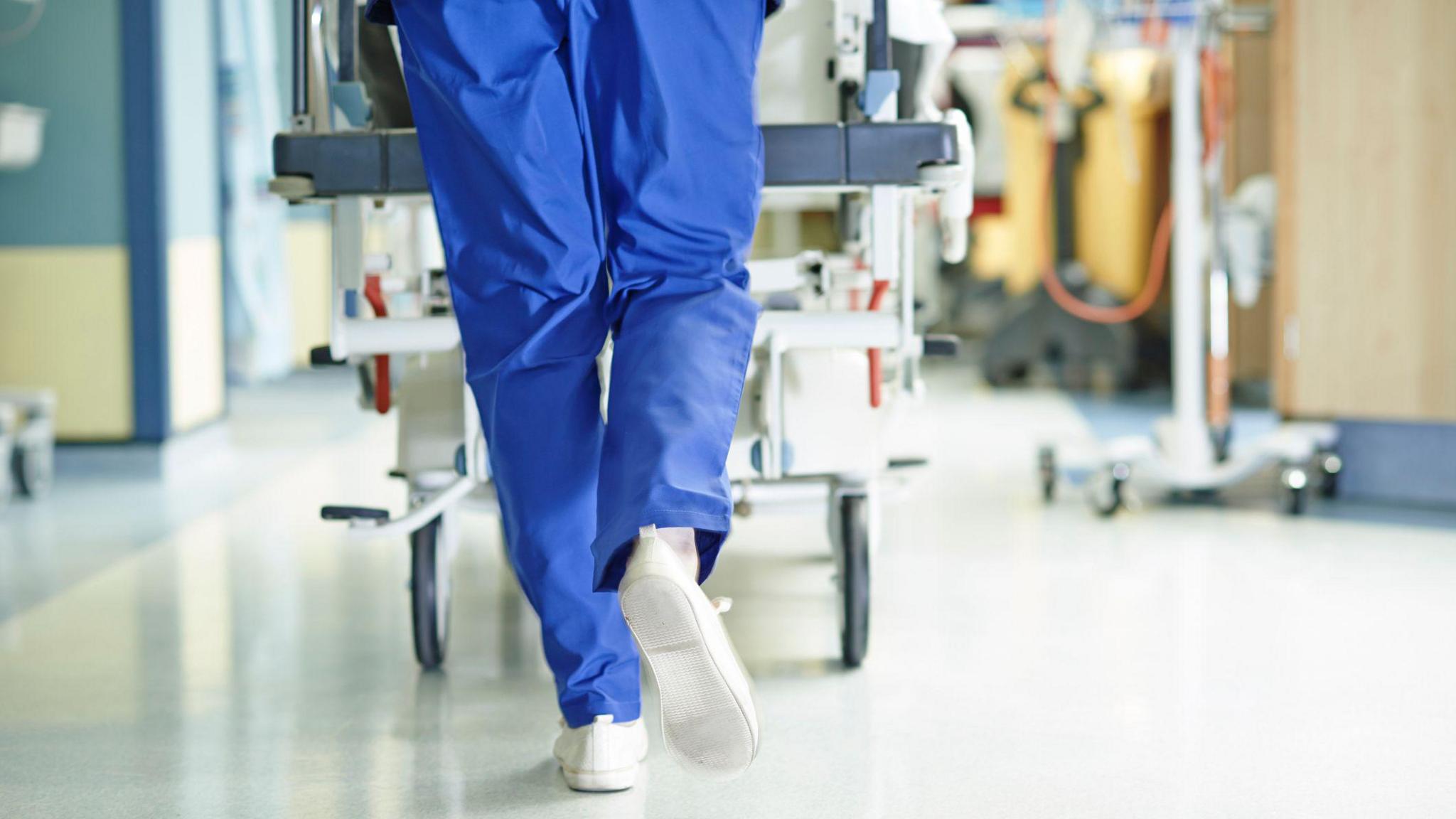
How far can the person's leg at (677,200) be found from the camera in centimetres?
137

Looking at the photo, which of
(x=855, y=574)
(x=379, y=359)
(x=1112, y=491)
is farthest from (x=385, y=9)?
(x=1112, y=491)

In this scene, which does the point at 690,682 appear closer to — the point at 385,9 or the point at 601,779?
the point at 601,779

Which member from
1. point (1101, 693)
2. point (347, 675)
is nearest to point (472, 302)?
point (347, 675)

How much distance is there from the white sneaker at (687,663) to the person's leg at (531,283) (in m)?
0.24

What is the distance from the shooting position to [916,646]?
219 centimetres

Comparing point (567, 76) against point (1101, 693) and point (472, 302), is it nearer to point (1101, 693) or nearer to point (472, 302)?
point (472, 302)

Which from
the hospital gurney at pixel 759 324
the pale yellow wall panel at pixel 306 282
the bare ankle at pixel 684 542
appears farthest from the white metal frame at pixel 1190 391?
the pale yellow wall panel at pixel 306 282

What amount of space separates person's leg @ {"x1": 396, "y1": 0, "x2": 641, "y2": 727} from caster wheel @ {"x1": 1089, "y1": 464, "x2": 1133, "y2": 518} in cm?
192

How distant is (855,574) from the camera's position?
6.63 ft

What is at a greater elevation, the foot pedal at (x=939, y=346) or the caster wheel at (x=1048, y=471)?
the foot pedal at (x=939, y=346)

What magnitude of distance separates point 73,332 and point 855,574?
2.99 m

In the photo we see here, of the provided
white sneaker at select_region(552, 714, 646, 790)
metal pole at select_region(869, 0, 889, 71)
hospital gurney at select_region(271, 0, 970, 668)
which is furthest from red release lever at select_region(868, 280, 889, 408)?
white sneaker at select_region(552, 714, 646, 790)

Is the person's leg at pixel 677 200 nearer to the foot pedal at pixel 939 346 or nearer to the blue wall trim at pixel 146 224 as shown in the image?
the foot pedal at pixel 939 346

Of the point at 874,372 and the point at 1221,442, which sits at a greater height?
the point at 874,372
